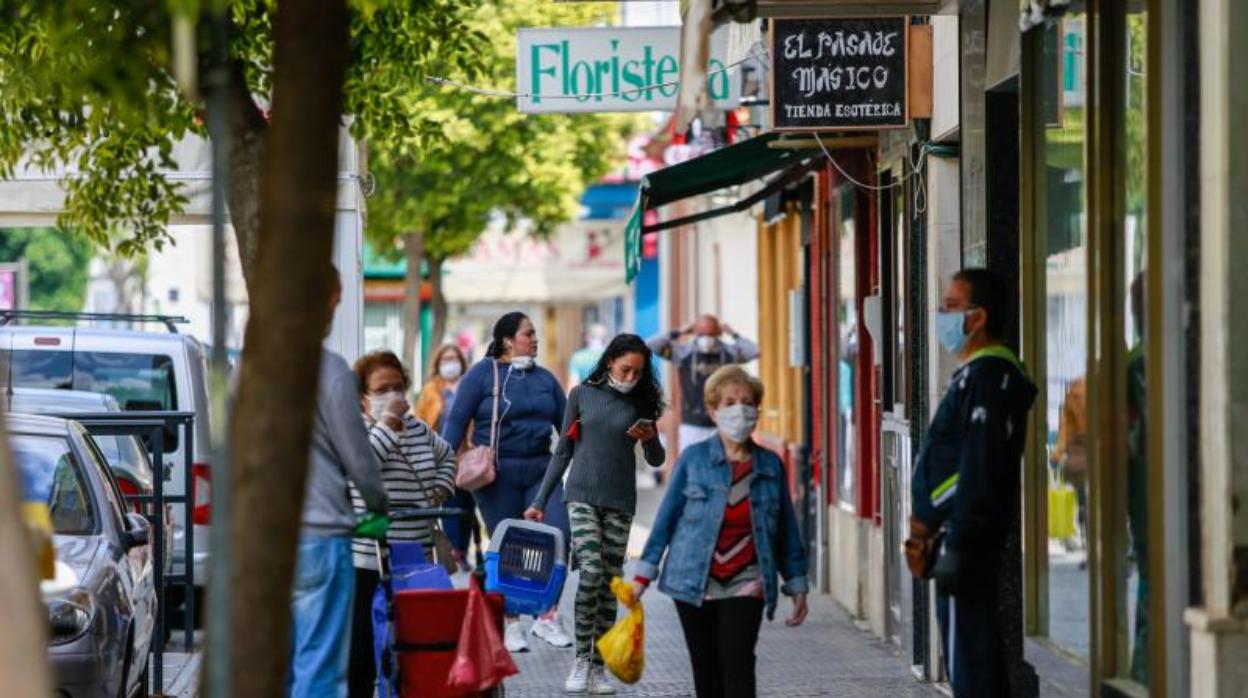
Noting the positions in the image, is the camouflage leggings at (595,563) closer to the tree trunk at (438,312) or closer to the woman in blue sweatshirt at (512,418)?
the woman in blue sweatshirt at (512,418)

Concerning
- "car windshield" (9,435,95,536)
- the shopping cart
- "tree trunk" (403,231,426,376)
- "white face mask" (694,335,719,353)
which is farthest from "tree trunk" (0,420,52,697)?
"tree trunk" (403,231,426,376)

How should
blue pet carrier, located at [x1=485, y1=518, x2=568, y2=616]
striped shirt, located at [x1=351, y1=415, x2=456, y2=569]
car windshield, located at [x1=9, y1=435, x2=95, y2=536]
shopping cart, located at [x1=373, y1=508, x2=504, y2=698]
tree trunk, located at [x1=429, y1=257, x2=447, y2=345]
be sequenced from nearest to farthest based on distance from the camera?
shopping cart, located at [x1=373, y1=508, x2=504, y2=698] < striped shirt, located at [x1=351, y1=415, x2=456, y2=569] < blue pet carrier, located at [x1=485, y1=518, x2=568, y2=616] < car windshield, located at [x1=9, y1=435, x2=95, y2=536] < tree trunk, located at [x1=429, y1=257, x2=447, y2=345]

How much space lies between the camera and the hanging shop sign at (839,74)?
Answer: 43.3 ft

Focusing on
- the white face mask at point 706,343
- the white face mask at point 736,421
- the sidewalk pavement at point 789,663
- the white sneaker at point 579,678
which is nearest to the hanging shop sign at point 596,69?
the sidewalk pavement at point 789,663

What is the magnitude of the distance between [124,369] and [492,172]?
62.3ft

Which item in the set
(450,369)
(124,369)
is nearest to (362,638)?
(124,369)

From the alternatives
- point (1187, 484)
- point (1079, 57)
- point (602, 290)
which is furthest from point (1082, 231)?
point (602, 290)

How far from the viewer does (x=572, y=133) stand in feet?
115

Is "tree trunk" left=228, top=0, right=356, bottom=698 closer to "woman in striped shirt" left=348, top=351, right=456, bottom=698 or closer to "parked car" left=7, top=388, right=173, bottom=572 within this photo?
"woman in striped shirt" left=348, top=351, right=456, bottom=698

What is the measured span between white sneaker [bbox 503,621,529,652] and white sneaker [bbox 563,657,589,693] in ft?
6.09

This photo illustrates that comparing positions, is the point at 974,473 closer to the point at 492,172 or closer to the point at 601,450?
the point at 601,450

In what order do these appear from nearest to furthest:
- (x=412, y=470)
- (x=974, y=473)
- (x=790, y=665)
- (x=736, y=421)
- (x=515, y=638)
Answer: (x=974, y=473), (x=736, y=421), (x=412, y=470), (x=790, y=665), (x=515, y=638)

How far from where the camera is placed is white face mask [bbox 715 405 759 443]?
31.6 ft

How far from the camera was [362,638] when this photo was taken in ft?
32.8
